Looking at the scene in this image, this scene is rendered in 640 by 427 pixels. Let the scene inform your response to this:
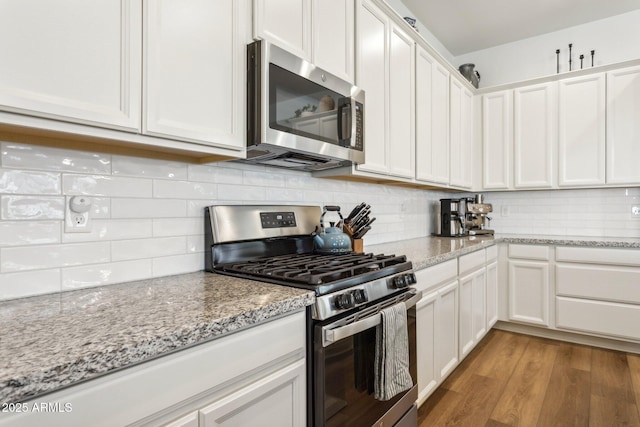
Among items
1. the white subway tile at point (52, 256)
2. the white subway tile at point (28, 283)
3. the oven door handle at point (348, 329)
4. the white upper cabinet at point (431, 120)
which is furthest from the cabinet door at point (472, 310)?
the white subway tile at point (28, 283)

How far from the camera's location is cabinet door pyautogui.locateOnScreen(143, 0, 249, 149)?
3.53 feet

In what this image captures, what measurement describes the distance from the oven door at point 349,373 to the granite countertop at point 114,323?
17 centimetres

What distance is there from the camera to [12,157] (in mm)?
1030

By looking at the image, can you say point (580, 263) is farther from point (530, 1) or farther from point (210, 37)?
point (210, 37)

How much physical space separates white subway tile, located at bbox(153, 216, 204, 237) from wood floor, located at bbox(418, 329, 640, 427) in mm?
1566

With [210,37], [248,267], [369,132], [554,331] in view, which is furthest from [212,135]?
[554,331]

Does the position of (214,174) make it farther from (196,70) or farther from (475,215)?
(475,215)

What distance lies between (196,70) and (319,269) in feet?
2.69

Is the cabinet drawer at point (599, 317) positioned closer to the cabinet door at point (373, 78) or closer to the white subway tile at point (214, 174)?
the cabinet door at point (373, 78)

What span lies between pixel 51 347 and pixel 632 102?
164 inches

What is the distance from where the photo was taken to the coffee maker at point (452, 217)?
10.8 feet

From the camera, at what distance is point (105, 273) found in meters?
1.21

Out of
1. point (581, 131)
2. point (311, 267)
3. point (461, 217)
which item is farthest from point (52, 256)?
point (581, 131)

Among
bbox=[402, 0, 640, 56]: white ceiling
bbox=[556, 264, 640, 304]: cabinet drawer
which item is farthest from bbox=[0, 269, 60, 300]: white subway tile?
bbox=[556, 264, 640, 304]: cabinet drawer
